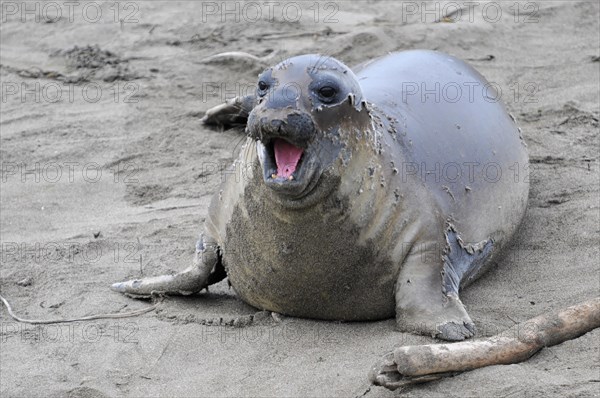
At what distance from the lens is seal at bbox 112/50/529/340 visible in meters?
3.60

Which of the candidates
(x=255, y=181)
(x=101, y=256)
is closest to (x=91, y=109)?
(x=101, y=256)

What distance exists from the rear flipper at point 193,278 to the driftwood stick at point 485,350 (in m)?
1.06

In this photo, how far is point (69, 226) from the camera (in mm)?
5168

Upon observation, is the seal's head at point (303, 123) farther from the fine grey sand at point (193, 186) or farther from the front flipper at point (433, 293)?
the fine grey sand at point (193, 186)

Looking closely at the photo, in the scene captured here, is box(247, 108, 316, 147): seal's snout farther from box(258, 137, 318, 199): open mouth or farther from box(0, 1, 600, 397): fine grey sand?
box(0, 1, 600, 397): fine grey sand

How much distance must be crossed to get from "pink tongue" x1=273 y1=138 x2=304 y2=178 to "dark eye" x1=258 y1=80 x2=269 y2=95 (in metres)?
0.17

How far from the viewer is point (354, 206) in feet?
12.5

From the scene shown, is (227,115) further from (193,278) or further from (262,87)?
(262,87)

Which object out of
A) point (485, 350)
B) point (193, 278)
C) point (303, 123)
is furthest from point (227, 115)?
point (485, 350)

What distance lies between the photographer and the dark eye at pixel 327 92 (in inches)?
142

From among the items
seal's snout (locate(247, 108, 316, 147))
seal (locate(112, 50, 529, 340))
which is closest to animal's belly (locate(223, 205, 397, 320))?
seal (locate(112, 50, 529, 340))

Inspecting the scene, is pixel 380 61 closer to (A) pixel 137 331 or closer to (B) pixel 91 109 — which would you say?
(A) pixel 137 331

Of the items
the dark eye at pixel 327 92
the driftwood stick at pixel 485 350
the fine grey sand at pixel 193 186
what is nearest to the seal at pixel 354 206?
the dark eye at pixel 327 92

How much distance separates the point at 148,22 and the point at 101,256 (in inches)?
131
